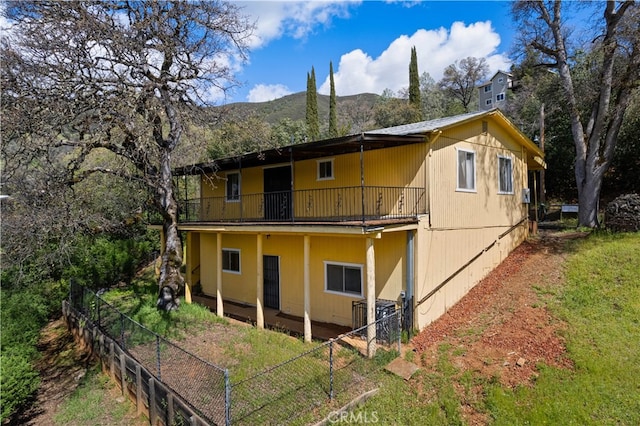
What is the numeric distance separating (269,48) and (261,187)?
5722mm

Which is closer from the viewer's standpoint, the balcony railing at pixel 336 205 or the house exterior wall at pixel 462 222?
the house exterior wall at pixel 462 222

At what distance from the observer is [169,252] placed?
1256cm

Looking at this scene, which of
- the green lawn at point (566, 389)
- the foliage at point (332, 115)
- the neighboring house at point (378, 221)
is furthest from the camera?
the foliage at point (332, 115)

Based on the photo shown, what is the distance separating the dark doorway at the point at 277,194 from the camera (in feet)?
40.7

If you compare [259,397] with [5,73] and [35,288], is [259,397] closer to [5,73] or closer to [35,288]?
[5,73]

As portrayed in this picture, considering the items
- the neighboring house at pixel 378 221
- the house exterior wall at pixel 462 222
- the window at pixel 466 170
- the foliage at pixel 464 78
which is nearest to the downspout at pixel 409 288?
the neighboring house at pixel 378 221

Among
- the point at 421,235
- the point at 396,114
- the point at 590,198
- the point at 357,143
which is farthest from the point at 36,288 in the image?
the point at 396,114

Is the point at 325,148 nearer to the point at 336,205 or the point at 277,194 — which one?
the point at 336,205

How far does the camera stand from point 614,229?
41.1ft

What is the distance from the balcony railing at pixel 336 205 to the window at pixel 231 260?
143 cm

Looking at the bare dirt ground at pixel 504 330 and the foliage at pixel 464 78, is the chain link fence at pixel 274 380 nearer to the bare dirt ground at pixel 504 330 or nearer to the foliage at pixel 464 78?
the bare dirt ground at pixel 504 330

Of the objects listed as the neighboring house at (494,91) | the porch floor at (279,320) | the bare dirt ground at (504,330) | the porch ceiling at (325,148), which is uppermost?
the neighboring house at (494,91)

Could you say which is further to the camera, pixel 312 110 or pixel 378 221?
pixel 312 110

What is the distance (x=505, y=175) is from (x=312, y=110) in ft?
88.3
